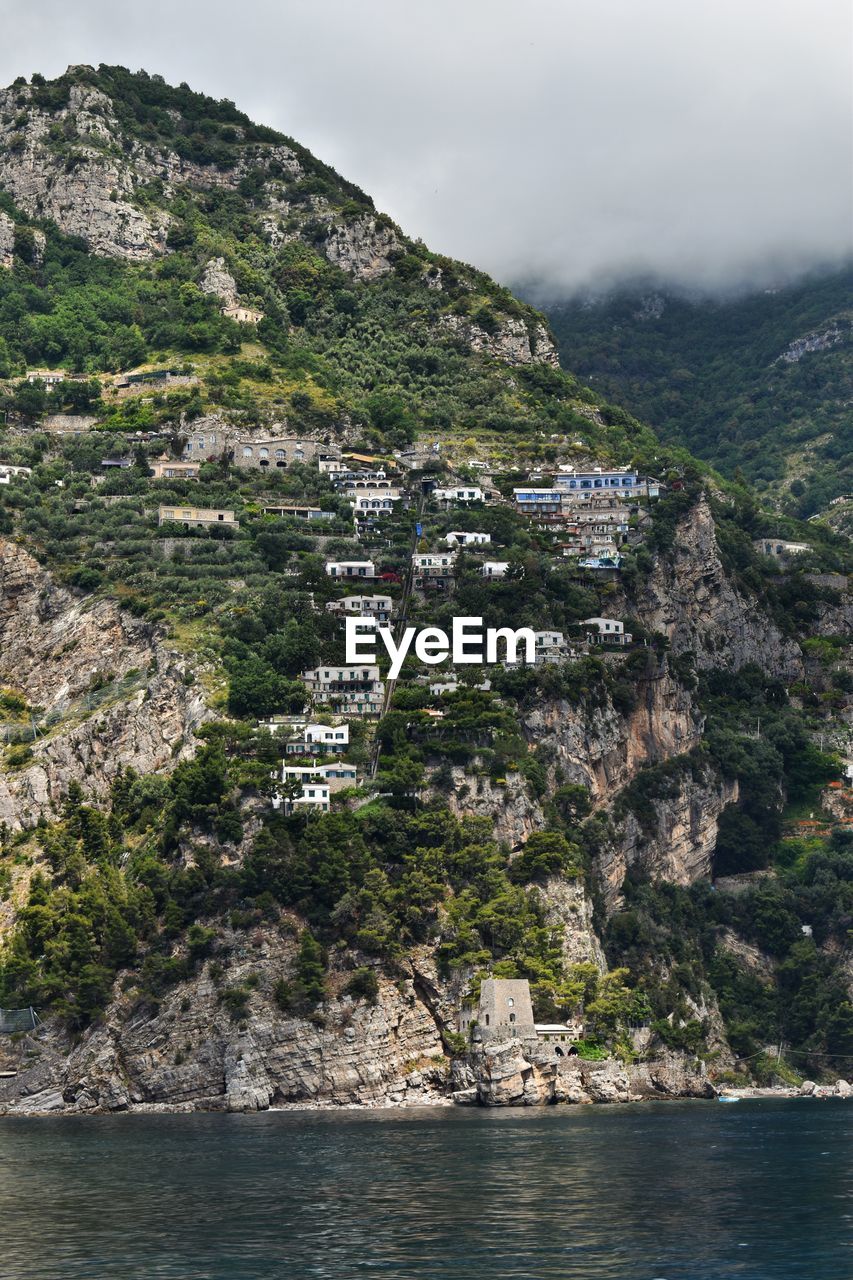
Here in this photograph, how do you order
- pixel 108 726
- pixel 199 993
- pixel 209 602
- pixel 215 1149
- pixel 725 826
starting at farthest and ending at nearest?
pixel 725 826
pixel 209 602
pixel 108 726
pixel 199 993
pixel 215 1149

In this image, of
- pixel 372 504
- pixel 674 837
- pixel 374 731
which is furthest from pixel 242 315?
pixel 374 731

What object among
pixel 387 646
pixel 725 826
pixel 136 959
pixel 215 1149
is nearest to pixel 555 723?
pixel 387 646

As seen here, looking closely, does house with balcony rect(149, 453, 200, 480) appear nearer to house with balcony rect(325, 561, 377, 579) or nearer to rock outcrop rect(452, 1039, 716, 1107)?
house with balcony rect(325, 561, 377, 579)

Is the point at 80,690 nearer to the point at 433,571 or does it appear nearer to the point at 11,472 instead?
the point at 433,571

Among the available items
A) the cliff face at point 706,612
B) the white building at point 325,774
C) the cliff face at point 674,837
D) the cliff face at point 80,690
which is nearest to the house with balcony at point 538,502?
the cliff face at point 706,612

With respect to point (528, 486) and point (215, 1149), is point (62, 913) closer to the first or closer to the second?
point (215, 1149)

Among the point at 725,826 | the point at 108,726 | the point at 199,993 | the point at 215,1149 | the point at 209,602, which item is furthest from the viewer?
the point at 725,826
